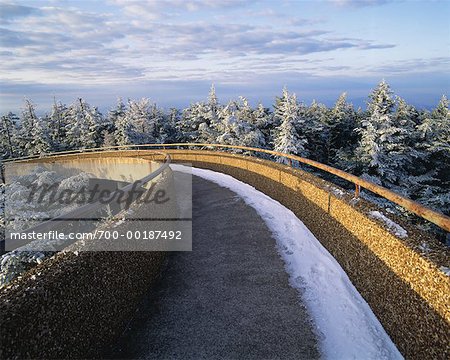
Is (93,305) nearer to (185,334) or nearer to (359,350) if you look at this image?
(185,334)

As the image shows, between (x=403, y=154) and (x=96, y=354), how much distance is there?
34966 millimetres

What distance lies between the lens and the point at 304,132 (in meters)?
42.0

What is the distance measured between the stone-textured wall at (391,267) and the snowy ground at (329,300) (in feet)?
0.52

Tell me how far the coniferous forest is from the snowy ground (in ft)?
82.4

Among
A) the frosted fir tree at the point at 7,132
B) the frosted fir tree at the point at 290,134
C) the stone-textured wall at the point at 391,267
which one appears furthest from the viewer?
the frosted fir tree at the point at 7,132

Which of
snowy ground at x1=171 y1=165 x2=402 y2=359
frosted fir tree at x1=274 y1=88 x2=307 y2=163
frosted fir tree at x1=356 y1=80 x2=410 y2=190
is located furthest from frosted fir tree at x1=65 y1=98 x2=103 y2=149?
snowy ground at x1=171 y1=165 x2=402 y2=359

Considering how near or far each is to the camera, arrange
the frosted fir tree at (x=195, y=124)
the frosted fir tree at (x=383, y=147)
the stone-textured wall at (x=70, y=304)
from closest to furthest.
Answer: the stone-textured wall at (x=70, y=304), the frosted fir tree at (x=383, y=147), the frosted fir tree at (x=195, y=124)

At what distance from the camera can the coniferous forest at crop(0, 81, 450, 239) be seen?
104 ft

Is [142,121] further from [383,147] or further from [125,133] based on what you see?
[383,147]

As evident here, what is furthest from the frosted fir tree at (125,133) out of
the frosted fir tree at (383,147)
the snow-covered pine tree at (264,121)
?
the frosted fir tree at (383,147)

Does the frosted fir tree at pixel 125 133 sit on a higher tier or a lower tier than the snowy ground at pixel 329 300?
lower

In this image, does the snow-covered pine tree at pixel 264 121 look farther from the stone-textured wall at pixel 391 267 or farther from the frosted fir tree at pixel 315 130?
the stone-textured wall at pixel 391 267

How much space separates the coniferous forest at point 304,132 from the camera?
31547 millimetres

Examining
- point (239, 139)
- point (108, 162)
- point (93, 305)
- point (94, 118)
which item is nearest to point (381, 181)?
point (239, 139)
